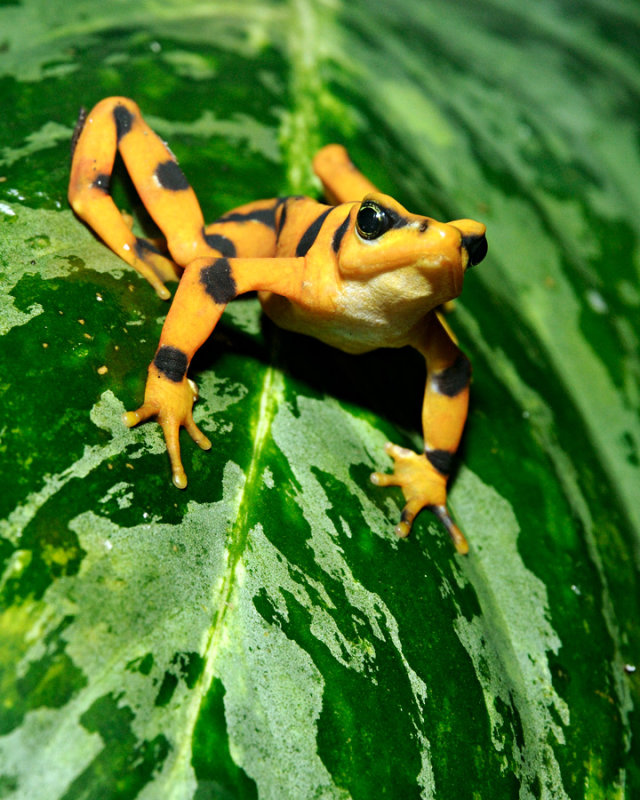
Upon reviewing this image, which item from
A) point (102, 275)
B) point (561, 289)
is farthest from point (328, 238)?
point (561, 289)

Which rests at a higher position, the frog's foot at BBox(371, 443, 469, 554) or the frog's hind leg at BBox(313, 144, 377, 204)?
the frog's hind leg at BBox(313, 144, 377, 204)

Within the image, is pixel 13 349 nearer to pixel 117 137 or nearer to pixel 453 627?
pixel 117 137

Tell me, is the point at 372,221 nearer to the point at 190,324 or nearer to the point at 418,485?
the point at 190,324

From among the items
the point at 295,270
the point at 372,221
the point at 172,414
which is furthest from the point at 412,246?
the point at 172,414

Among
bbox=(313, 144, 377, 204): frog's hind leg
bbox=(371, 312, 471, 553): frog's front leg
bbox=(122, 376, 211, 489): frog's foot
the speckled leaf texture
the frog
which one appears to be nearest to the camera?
the speckled leaf texture

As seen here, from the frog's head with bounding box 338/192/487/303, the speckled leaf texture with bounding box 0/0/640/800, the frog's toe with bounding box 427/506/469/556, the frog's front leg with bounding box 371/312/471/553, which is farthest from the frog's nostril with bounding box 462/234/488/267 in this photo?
the frog's toe with bounding box 427/506/469/556

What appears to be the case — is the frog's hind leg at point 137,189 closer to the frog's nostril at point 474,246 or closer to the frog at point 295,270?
the frog at point 295,270

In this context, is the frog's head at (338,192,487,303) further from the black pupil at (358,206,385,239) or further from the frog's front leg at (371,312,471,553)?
the frog's front leg at (371,312,471,553)

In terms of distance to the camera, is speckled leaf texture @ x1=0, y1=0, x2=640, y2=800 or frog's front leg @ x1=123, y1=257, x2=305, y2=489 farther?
frog's front leg @ x1=123, y1=257, x2=305, y2=489
